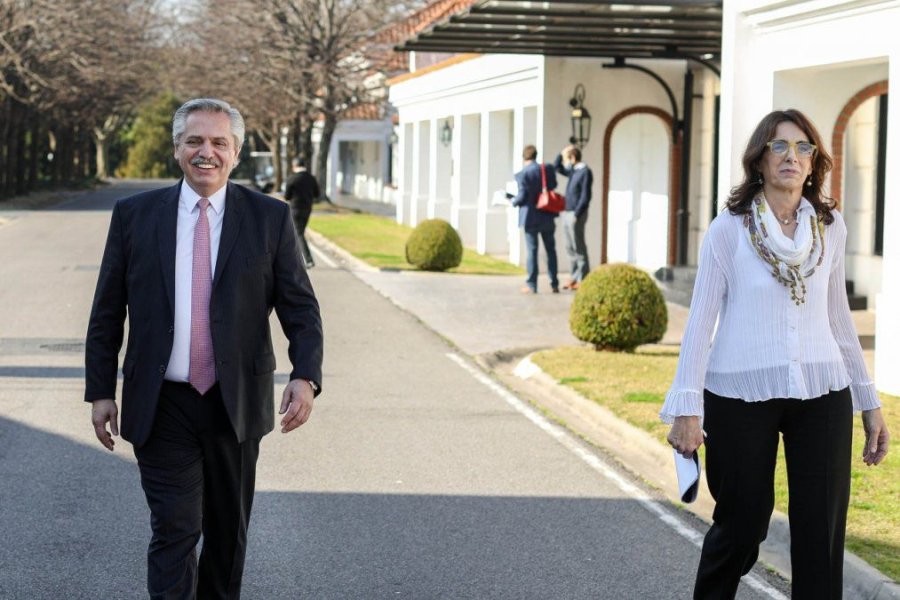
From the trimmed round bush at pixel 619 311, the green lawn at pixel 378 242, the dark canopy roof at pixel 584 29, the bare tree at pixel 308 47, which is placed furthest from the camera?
the bare tree at pixel 308 47

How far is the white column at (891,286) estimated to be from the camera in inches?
457

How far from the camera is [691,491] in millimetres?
4812

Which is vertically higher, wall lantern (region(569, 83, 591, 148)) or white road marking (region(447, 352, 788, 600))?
wall lantern (region(569, 83, 591, 148))

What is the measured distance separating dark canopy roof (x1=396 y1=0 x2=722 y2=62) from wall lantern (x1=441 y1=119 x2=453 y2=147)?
43.0ft

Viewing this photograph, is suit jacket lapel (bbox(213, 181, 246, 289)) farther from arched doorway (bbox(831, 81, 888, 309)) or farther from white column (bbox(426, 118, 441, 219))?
white column (bbox(426, 118, 441, 219))

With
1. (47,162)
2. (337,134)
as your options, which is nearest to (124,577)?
(337,134)

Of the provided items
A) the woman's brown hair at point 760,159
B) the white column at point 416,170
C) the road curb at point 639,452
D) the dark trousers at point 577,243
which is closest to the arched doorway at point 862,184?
the dark trousers at point 577,243

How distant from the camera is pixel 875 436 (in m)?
4.93

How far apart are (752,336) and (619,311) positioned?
8.75 metres

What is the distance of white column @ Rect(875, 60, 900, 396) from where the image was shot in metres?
11.6

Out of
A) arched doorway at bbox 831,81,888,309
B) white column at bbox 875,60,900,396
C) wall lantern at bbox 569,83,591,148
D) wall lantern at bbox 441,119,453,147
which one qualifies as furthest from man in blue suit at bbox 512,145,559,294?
wall lantern at bbox 441,119,453,147

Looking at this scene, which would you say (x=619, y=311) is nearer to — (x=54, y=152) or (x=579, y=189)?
(x=579, y=189)

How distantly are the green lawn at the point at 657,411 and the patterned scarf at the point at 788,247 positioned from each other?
73.9 inches

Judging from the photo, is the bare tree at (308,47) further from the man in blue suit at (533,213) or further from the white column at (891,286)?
the white column at (891,286)
